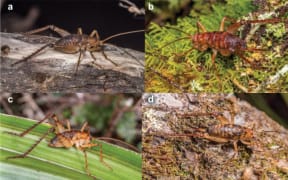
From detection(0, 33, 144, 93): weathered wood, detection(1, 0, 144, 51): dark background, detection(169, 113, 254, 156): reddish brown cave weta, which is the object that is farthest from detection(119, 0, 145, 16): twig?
detection(169, 113, 254, 156): reddish brown cave weta

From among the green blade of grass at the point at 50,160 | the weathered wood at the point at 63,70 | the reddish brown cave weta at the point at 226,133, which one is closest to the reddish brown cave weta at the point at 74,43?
the weathered wood at the point at 63,70

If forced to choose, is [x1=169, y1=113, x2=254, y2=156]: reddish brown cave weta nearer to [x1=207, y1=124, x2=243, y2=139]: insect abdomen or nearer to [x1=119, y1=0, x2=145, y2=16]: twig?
[x1=207, y1=124, x2=243, y2=139]: insect abdomen

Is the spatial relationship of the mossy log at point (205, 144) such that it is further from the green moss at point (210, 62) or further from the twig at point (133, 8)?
the twig at point (133, 8)

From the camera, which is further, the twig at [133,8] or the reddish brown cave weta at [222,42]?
the twig at [133,8]

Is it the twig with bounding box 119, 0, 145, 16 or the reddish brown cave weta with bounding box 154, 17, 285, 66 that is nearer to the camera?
the reddish brown cave weta with bounding box 154, 17, 285, 66

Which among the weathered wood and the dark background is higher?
the dark background

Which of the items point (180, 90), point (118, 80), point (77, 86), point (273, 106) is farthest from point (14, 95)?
point (273, 106)
